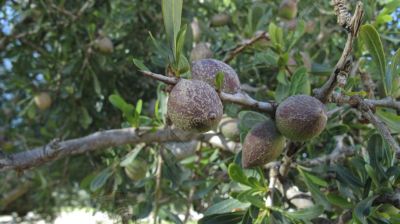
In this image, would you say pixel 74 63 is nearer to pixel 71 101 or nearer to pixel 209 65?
pixel 71 101

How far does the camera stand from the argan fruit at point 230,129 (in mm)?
2035

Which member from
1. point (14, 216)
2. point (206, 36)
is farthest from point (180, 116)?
point (14, 216)

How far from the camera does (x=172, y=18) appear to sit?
1.10 m

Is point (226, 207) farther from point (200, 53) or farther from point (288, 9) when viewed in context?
point (288, 9)

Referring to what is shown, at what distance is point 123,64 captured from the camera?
305cm

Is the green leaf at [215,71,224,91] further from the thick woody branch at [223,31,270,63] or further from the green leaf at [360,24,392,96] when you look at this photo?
the thick woody branch at [223,31,270,63]

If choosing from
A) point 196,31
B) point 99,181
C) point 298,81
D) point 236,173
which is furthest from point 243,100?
point 196,31

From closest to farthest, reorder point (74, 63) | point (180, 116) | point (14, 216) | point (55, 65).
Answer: point (180, 116), point (74, 63), point (55, 65), point (14, 216)

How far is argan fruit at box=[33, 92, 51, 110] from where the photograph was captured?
3.04 m

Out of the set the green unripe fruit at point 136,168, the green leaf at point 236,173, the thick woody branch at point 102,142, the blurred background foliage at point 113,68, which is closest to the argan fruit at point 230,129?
the thick woody branch at point 102,142

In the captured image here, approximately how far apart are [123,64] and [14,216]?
3.30m

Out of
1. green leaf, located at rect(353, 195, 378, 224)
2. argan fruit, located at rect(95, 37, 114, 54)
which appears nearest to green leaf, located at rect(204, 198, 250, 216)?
green leaf, located at rect(353, 195, 378, 224)

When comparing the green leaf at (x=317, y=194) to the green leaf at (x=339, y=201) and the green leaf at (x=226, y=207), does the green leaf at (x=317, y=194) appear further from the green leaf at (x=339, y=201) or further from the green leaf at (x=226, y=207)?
the green leaf at (x=226, y=207)

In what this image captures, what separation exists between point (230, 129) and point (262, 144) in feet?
2.61
